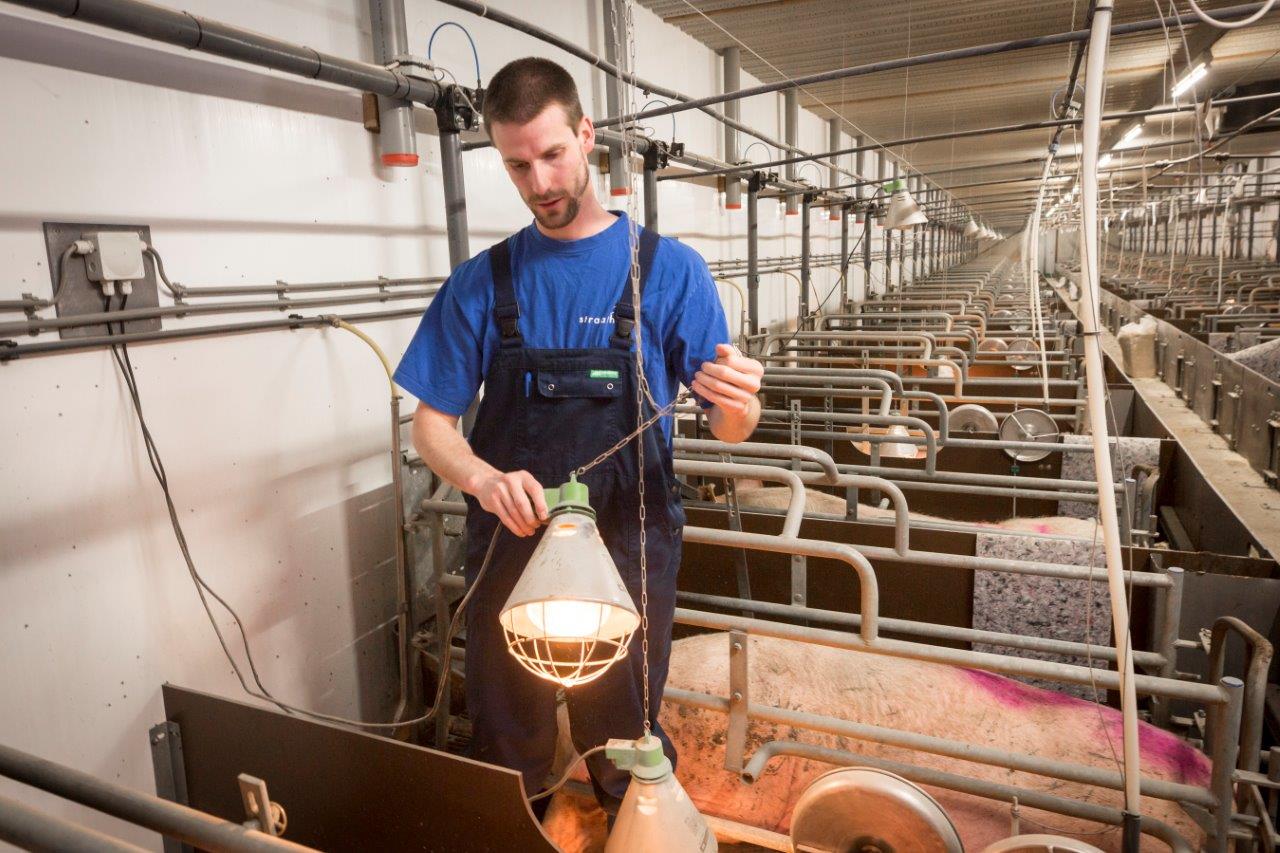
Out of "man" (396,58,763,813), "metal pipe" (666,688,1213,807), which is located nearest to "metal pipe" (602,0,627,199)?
"man" (396,58,763,813)

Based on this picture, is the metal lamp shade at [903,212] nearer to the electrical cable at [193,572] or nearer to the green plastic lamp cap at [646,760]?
the electrical cable at [193,572]

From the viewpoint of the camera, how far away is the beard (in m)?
1.56

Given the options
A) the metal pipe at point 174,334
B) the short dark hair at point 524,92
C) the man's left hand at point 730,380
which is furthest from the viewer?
the metal pipe at point 174,334

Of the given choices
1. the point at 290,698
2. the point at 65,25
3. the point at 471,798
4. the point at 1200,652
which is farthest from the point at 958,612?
the point at 65,25

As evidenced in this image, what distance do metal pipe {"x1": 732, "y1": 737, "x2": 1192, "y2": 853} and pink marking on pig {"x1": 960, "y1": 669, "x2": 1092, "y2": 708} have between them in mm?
422

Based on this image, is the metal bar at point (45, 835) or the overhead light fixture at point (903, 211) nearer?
the metal bar at point (45, 835)

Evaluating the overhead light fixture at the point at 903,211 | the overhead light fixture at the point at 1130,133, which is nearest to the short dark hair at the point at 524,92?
the overhead light fixture at the point at 903,211

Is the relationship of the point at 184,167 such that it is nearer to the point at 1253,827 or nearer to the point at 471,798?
the point at 471,798

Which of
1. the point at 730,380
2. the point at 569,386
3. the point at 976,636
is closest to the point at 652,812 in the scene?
the point at 730,380

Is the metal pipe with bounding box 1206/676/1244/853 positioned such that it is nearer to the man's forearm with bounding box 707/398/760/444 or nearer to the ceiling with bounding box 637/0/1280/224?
the man's forearm with bounding box 707/398/760/444

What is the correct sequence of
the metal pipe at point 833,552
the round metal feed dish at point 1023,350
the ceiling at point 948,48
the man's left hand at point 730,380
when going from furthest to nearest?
the round metal feed dish at point 1023,350 < the ceiling at point 948,48 < the metal pipe at point 833,552 < the man's left hand at point 730,380

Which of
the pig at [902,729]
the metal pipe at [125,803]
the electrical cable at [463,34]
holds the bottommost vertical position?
the pig at [902,729]

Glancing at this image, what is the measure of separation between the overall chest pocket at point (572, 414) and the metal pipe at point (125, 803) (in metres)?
0.89

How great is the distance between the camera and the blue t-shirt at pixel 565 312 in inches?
67.6
